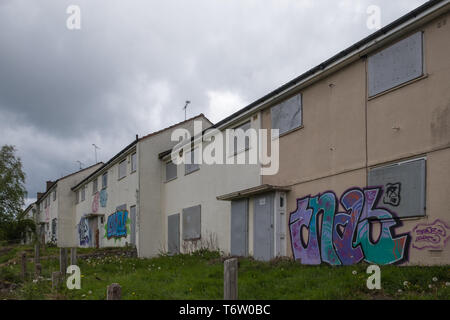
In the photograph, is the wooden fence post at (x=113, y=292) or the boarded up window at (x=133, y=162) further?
the boarded up window at (x=133, y=162)

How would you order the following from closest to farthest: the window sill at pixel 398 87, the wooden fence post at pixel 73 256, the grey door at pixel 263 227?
the window sill at pixel 398 87
the wooden fence post at pixel 73 256
the grey door at pixel 263 227

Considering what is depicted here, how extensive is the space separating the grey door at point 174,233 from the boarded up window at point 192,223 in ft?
2.61

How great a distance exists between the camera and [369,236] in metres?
11.2

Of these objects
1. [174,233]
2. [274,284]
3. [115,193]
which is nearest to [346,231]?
[274,284]

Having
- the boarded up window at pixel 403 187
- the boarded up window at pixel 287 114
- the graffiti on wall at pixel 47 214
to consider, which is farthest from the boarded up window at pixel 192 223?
the graffiti on wall at pixel 47 214

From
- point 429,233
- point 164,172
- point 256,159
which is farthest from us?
point 164,172

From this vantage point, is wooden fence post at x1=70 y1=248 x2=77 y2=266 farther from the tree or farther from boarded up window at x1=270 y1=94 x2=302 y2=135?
the tree

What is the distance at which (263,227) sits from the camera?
1494 centimetres

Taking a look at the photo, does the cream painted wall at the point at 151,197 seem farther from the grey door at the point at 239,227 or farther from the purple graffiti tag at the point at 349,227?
the purple graffiti tag at the point at 349,227

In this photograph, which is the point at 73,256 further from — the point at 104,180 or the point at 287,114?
the point at 104,180

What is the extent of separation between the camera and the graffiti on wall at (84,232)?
35531 mm
